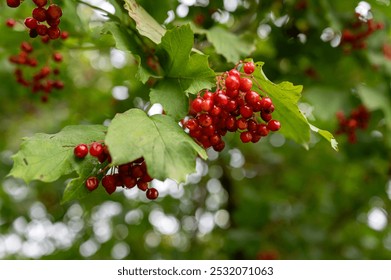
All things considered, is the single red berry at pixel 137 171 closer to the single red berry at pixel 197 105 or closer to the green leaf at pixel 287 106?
the single red berry at pixel 197 105

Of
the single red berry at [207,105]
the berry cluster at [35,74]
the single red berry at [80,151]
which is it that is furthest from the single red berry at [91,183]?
the berry cluster at [35,74]

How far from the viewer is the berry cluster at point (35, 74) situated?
313 cm

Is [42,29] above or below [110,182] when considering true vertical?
above

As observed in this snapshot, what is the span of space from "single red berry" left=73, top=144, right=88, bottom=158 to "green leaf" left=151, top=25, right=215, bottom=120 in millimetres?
343

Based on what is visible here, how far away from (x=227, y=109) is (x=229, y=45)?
2.63 feet

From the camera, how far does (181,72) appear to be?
1960 mm

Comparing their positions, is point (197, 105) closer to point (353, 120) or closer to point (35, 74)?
point (35, 74)

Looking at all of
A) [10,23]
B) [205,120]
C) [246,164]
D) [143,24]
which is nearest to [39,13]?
[143,24]

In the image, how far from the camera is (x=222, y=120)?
6.05 feet

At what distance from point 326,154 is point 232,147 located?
1.03 metres

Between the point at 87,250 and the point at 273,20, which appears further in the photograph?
the point at 87,250

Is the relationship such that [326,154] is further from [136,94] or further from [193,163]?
[193,163]

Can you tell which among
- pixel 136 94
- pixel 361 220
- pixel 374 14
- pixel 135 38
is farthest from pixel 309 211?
pixel 135 38

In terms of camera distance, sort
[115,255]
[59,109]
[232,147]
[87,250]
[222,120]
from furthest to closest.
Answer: [59,109], [115,255], [87,250], [232,147], [222,120]
